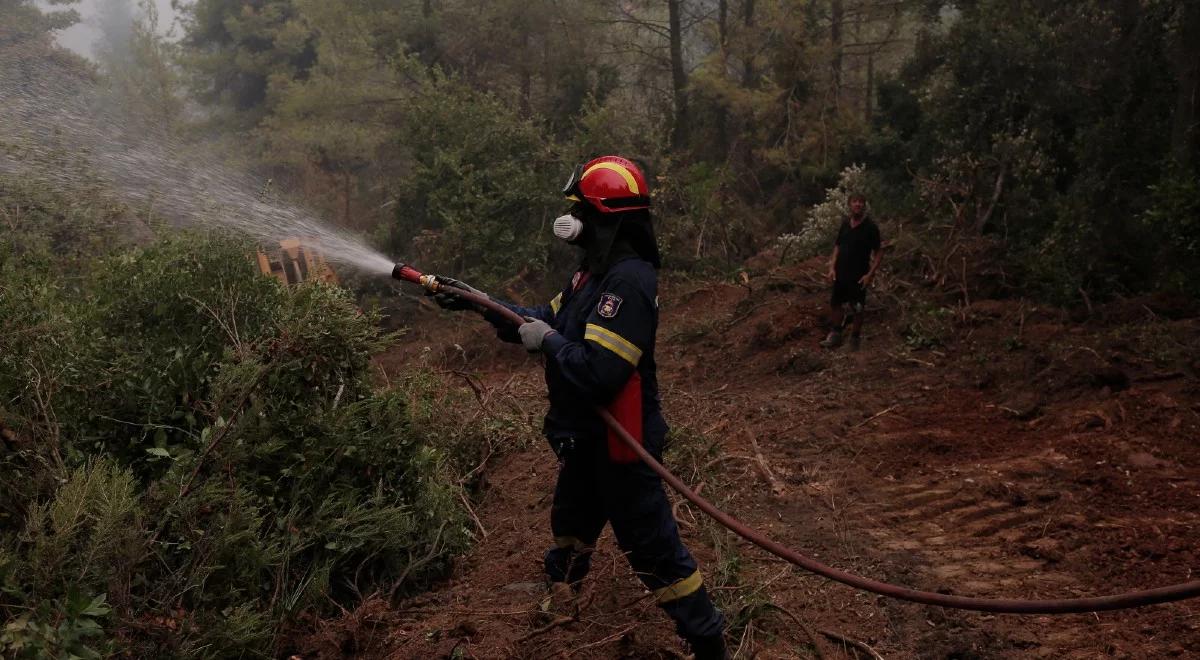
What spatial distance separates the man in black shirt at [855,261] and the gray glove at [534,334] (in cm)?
681

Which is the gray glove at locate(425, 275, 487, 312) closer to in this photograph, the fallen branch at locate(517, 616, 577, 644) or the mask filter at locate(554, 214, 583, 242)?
the mask filter at locate(554, 214, 583, 242)

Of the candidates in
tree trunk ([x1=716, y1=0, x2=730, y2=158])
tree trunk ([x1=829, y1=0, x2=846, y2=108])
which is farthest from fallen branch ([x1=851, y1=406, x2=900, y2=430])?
tree trunk ([x1=716, y1=0, x2=730, y2=158])

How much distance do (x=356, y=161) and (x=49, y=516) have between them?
22.2m

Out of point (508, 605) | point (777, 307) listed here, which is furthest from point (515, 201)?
point (508, 605)

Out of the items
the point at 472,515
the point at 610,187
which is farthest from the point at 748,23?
the point at 610,187

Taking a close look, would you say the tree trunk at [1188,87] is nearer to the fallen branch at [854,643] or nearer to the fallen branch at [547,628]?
the fallen branch at [854,643]

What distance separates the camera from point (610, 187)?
3.70 m

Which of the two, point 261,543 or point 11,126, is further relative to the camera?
point 11,126

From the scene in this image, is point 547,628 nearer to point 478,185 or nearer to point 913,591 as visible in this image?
point 913,591

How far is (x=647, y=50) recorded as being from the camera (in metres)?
21.9

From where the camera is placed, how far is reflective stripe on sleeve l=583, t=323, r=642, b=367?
347cm

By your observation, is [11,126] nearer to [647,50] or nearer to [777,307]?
[777,307]

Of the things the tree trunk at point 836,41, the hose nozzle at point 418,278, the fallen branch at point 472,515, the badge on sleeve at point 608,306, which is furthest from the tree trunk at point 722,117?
the badge on sleeve at point 608,306

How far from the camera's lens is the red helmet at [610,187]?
3.70 metres
